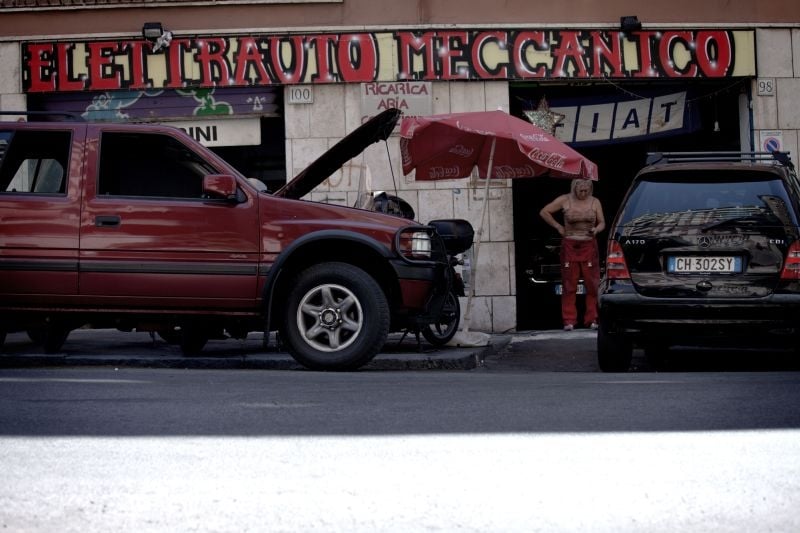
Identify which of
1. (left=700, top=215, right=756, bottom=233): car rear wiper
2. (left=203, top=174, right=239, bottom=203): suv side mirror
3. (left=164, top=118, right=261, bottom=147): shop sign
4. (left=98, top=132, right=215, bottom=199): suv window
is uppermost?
(left=164, top=118, right=261, bottom=147): shop sign

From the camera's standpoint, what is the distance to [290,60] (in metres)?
15.8

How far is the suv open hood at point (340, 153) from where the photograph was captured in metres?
9.93

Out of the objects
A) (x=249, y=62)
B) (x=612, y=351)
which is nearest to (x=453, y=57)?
(x=249, y=62)

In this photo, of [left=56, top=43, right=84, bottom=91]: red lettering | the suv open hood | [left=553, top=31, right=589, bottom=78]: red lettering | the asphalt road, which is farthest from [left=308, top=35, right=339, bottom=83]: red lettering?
the asphalt road

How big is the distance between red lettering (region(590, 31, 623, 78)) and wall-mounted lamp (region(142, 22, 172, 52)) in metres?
5.52

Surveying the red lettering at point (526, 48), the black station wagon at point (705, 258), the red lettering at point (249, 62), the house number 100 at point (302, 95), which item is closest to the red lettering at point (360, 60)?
the house number 100 at point (302, 95)

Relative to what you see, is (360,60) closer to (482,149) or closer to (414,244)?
(482,149)

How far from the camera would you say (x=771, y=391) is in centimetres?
748

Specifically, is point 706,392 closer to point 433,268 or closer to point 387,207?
point 433,268

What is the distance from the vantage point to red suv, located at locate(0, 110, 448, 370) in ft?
29.9

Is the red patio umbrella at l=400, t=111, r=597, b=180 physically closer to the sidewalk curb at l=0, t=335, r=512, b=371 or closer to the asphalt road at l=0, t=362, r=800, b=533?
the sidewalk curb at l=0, t=335, r=512, b=371

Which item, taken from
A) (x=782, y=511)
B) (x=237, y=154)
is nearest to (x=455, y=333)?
(x=237, y=154)

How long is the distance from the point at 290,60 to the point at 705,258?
807cm

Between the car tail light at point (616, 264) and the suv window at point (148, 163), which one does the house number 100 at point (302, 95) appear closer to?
the suv window at point (148, 163)
